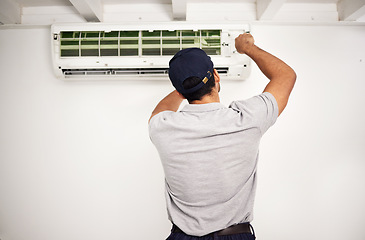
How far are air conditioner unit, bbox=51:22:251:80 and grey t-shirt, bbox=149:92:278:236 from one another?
Result: 0.76 m

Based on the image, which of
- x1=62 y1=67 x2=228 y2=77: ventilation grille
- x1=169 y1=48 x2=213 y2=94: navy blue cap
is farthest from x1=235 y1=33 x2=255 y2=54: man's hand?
x1=62 y1=67 x2=228 y2=77: ventilation grille

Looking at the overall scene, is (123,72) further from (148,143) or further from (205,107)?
(205,107)

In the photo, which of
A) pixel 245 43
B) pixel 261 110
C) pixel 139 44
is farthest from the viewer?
pixel 139 44

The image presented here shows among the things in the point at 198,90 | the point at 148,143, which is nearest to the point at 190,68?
the point at 198,90

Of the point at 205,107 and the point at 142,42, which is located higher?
the point at 142,42

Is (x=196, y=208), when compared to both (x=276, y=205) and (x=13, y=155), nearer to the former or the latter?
(x=276, y=205)

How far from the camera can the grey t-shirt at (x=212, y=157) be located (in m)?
0.95

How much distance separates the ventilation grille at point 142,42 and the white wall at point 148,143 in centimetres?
29

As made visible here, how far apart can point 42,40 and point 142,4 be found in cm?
87

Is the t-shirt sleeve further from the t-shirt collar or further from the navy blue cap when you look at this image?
the navy blue cap

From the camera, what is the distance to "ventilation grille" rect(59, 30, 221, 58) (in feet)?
5.51

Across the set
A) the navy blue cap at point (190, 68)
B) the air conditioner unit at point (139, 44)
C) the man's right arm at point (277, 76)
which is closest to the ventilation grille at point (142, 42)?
the air conditioner unit at point (139, 44)

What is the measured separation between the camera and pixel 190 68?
3.21ft

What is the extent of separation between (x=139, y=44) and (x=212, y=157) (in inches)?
43.0
